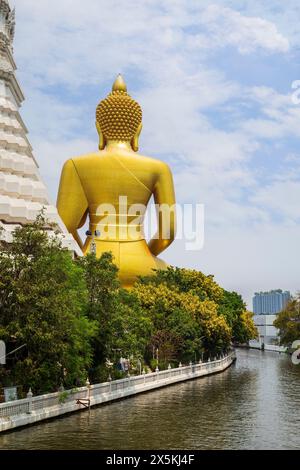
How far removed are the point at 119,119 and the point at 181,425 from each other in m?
36.5

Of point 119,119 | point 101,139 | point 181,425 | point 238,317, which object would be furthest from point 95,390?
point 238,317

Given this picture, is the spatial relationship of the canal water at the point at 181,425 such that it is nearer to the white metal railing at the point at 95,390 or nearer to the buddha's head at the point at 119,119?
the white metal railing at the point at 95,390

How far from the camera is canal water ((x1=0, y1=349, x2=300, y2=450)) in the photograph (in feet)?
55.4

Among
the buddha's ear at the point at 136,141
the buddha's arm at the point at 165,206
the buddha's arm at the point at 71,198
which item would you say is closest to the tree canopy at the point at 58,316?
the buddha's arm at the point at 165,206

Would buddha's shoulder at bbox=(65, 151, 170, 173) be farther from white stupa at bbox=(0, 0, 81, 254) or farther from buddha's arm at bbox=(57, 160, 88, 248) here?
white stupa at bbox=(0, 0, 81, 254)

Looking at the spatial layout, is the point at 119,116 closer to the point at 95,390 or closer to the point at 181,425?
the point at 95,390

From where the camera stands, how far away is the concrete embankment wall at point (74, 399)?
19125 millimetres

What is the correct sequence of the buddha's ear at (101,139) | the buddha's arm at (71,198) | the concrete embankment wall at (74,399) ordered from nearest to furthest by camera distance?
1. the concrete embankment wall at (74,399)
2. the buddha's arm at (71,198)
3. the buddha's ear at (101,139)

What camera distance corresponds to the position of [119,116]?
5309cm

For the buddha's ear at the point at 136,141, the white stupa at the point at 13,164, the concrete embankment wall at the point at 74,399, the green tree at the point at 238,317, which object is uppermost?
the buddha's ear at the point at 136,141

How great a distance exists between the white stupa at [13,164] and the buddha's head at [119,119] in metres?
13.6

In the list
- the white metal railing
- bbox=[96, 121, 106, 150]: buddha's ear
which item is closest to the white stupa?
the white metal railing

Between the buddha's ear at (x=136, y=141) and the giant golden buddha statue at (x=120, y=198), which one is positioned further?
the buddha's ear at (x=136, y=141)

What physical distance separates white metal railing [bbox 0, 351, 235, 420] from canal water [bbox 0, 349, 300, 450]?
674 millimetres
